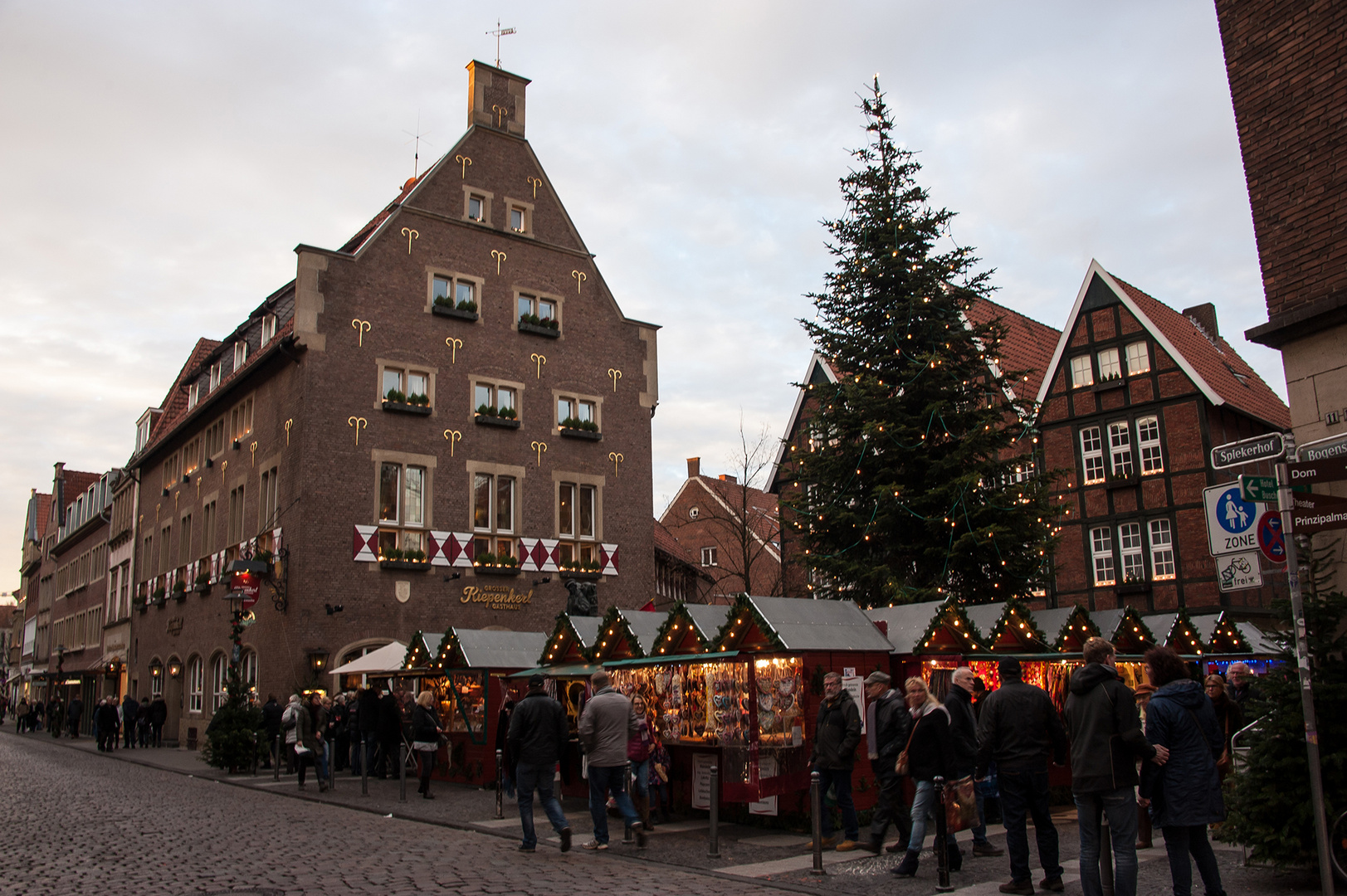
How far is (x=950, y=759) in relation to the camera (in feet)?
31.1

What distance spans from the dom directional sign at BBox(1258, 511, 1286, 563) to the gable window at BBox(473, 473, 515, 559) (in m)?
21.2

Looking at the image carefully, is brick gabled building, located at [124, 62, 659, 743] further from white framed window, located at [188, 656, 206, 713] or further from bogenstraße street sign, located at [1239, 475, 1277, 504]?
bogenstraße street sign, located at [1239, 475, 1277, 504]

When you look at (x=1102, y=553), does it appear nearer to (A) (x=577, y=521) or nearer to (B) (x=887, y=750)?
(A) (x=577, y=521)

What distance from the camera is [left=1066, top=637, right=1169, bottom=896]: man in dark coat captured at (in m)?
7.25

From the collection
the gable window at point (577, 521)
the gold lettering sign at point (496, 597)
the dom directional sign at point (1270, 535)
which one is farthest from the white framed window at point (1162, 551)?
the dom directional sign at point (1270, 535)

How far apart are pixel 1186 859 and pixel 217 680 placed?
90.8 ft

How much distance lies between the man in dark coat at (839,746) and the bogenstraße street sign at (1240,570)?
3.52 metres

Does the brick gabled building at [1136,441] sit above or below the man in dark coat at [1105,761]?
above

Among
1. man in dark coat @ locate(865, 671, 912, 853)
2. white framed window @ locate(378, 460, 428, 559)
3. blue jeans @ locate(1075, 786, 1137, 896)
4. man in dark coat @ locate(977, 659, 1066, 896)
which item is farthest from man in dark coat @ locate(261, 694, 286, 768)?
blue jeans @ locate(1075, 786, 1137, 896)

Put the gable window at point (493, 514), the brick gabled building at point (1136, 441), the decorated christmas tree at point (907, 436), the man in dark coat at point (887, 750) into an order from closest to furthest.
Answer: the man in dark coat at point (887, 750), the decorated christmas tree at point (907, 436), the gable window at point (493, 514), the brick gabled building at point (1136, 441)

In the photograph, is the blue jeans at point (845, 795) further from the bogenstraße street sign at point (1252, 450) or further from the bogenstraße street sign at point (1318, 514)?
the bogenstraße street sign at point (1318, 514)

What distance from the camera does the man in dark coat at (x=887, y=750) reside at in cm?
1027

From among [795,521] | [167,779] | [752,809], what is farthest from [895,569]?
[167,779]

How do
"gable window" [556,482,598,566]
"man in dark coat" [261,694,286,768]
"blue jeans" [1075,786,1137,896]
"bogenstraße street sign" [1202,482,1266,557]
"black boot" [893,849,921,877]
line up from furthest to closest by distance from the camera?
"gable window" [556,482,598,566]
"man in dark coat" [261,694,286,768]
"black boot" [893,849,921,877]
"bogenstraße street sign" [1202,482,1266,557]
"blue jeans" [1075,786,1137,896]
